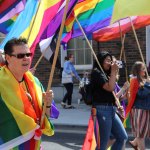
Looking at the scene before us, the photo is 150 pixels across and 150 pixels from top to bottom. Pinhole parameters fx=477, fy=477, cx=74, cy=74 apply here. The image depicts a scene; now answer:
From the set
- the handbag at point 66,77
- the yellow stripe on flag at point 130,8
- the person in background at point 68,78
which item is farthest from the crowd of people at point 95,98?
the handbag at point 66,77

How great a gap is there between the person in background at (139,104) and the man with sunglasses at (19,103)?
3.30m

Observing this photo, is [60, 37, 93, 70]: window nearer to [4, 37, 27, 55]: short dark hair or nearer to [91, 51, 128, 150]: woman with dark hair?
[91, 51, 128, 150]: woman with dark hair

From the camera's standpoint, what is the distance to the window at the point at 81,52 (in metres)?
15.6

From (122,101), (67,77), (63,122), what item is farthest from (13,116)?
(67,77)

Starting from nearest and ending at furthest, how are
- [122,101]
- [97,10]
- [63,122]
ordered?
[122,101] < [97,10] < [63,122]

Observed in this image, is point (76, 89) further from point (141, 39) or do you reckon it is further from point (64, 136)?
point (64, 136)

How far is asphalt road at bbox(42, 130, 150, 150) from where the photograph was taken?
8523 millimetres

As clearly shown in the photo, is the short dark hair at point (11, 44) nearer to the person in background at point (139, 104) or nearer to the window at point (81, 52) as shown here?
the person in background at point (139, 104)

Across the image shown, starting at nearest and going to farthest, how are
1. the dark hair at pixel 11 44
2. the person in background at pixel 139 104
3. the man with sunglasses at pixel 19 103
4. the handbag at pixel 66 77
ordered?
1. the man with sunglasses at pixel 19 103
2. the dark hair at pixel 11 44
3. the person in background at pixel 139 104
4. the handbag at pixel 66 77

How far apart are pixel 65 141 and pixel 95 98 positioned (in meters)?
3.38

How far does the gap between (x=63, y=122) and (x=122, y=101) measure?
13.9 feet

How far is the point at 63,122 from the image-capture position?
11445 mm

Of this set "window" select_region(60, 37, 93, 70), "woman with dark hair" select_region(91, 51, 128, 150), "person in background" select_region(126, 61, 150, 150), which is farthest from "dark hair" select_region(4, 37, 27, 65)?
"window" select_region(60, 37, 93, 70)

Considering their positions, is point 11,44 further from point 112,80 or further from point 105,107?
point 105,107
